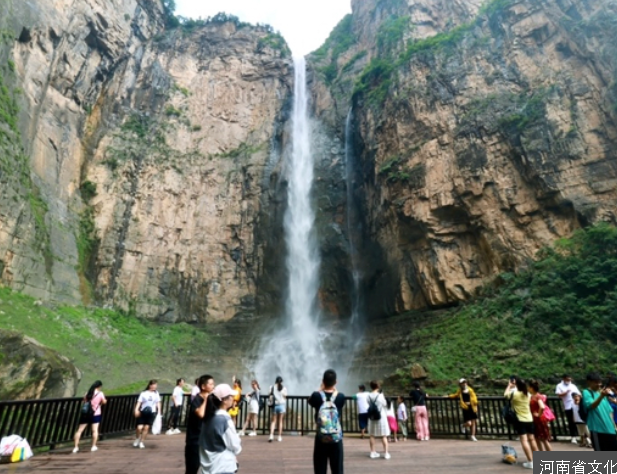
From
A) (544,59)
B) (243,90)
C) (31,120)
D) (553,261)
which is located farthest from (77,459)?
(243,90)

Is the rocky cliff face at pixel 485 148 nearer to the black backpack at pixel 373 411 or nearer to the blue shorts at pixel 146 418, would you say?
the black backpack at pixel 373 411

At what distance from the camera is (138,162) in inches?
1293

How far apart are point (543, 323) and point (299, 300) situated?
54.6 ft

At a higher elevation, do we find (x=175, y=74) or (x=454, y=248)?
(x=175, y=74)

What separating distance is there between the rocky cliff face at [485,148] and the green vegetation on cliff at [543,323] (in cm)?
155

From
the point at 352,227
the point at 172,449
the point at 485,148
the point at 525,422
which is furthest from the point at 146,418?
the point at 352,227

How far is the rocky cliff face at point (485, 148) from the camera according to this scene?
21.0 meters

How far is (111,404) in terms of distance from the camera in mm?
9953

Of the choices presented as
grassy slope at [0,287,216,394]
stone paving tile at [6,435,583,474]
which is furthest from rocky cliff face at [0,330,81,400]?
stone paving tile at [6,435,583,474]

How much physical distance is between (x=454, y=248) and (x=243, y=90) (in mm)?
28503

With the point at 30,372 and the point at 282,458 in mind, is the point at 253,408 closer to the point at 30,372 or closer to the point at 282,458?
the point at 282,458

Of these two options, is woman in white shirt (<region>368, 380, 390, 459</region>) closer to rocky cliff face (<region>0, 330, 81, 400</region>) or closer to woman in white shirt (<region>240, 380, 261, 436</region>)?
woman in white shirt (<region>240, 380, 261, 436</region>)

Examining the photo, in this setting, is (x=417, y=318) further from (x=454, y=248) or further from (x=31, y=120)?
(x=31, y=120)

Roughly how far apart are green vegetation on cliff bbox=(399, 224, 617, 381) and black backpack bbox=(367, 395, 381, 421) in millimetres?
11049
